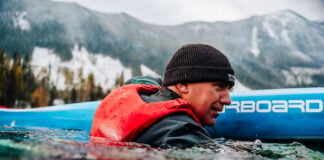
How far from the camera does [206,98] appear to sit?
8.52ft

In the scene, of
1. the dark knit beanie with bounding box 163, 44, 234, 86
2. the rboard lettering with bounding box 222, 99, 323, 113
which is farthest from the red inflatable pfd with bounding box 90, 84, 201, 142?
the rboard lettering with bounding box 222, 99, 323, 113

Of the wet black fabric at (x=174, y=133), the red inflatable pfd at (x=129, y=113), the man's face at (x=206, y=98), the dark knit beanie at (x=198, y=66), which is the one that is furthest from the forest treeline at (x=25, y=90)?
the wet black fabric at (x=174, y=133)

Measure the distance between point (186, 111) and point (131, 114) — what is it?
419 mm

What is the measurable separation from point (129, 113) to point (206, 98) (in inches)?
27.8

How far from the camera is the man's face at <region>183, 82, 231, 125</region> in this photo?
2602 millimetres

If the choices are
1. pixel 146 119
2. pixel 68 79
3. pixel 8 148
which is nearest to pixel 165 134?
pixel 146 119

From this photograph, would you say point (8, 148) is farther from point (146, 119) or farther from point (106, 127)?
point (106, 127)

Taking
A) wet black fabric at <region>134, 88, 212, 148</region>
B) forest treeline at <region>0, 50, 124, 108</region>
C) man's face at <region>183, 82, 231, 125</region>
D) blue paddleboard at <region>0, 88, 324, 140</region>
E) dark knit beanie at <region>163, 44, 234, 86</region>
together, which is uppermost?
dark knit beanie at <region>163, 44, 234, 86</region>

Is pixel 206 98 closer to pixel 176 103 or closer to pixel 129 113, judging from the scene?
pixel 176 103

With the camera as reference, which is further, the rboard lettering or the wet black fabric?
the rboard lettering

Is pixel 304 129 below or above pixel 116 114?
below

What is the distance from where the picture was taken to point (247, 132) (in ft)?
15.3

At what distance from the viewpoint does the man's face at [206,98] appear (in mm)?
2602

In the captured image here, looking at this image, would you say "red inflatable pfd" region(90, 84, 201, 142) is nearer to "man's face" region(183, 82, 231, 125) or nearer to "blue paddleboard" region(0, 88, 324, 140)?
"man's face" region(183, 82, 231, 125)
